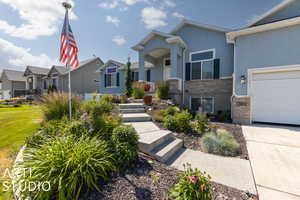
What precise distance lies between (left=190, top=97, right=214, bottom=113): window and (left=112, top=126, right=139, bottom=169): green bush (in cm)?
761

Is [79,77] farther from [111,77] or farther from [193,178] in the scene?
[193,178]

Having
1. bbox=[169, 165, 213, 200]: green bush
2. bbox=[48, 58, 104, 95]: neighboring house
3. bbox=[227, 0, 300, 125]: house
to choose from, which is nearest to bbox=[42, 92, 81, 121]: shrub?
bbox=[169, 165, 213, 200]: green bush

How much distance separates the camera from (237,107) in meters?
6.97

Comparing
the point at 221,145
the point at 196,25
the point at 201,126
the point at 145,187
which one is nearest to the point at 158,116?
the point at 201,126

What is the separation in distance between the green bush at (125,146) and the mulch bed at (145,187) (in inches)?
8.2

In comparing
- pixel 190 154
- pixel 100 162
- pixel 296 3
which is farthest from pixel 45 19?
pixel 296 3

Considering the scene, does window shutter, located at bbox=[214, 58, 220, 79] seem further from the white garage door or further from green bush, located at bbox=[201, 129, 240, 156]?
green bush, located at bbox=[201, 129, 240, 156]

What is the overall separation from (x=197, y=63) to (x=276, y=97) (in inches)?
196

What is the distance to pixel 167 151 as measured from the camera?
3.32 meters

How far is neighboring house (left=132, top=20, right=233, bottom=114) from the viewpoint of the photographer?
8742 mm

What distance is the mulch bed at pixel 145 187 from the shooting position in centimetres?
197

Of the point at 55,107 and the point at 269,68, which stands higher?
the point at 269,68

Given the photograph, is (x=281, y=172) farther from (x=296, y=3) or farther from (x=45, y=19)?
(x=45, y=19)

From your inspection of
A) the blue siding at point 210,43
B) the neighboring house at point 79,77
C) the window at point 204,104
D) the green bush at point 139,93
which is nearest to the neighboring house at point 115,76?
the green bush at point 139,93
